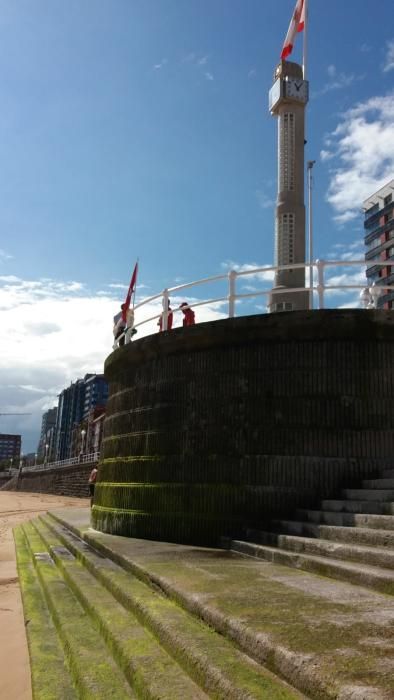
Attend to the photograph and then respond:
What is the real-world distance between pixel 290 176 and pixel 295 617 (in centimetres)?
1573

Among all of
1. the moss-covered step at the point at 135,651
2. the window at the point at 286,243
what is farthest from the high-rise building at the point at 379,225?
the moss-covered step at the point at 135,651

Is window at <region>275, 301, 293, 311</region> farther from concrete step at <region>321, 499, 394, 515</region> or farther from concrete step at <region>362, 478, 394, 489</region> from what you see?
concrete step at <region>321, 499, 394, 515</region>

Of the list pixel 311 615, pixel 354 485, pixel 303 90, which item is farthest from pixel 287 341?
pixel 303 90

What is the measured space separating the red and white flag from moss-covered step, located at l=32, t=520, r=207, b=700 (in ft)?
58.7

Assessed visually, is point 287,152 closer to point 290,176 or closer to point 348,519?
point 290,176

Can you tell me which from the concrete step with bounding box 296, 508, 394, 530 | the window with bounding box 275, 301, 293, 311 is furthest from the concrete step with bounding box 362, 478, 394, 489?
the window with bounding box 275, 301, 293, 311

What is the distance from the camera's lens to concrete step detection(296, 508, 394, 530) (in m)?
5.37

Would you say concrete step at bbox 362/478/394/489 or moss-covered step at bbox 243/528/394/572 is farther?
concrete step at bbox 362/478/394/489

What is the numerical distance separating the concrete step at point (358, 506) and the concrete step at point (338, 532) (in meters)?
0.37

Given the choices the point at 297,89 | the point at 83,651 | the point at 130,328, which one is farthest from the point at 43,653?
the point at 297,89

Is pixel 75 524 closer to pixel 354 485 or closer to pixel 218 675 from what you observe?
pixel 354 485

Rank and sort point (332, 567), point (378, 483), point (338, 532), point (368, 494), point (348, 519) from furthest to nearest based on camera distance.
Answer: point (378, 483), point (368, 494), point (348, 519), point (338, 532), point (332, 567)

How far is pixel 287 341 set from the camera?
772 cm

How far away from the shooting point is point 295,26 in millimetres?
18141
